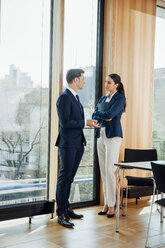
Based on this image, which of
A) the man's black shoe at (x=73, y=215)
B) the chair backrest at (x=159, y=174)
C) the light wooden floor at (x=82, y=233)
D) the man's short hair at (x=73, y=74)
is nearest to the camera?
the chair backrest at (x=159, y=174)

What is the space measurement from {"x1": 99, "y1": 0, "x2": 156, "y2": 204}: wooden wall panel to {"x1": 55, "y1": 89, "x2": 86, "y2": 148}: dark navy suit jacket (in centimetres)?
130

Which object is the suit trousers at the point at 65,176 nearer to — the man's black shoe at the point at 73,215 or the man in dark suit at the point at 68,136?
the man in dark suit at the point at 68,136

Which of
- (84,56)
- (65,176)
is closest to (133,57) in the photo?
(84,56)

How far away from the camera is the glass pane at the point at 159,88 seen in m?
6.28

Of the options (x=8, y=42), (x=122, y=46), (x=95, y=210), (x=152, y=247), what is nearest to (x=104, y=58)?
(x=122, y=46)

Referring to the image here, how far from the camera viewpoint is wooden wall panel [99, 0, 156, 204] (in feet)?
17.6

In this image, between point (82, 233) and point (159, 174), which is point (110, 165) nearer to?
point (82, 233)

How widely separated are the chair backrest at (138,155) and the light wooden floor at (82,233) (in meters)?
0.84

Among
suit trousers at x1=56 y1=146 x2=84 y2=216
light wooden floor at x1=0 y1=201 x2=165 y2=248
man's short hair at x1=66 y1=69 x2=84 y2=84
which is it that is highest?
man's short hair at x1=66 y1=69 x2=84 y2=84

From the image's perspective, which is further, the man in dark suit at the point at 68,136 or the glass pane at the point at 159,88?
the glass pane at the point at 159,88

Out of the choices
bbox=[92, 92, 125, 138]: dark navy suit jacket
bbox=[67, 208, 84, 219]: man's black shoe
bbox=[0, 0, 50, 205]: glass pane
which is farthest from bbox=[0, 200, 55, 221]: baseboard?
bbox=[92, 92, 125, 138]: dark navy suit jacket

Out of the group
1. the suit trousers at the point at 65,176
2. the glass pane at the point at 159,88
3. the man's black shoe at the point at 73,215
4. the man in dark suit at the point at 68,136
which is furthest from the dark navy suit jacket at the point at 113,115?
the glass pane at the point at 159,88

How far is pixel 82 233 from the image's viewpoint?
3916mm

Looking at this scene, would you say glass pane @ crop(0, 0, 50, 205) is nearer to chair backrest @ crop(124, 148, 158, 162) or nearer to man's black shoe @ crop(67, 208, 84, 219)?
man's black shoe @ crop(67, 208, 84, 219)
